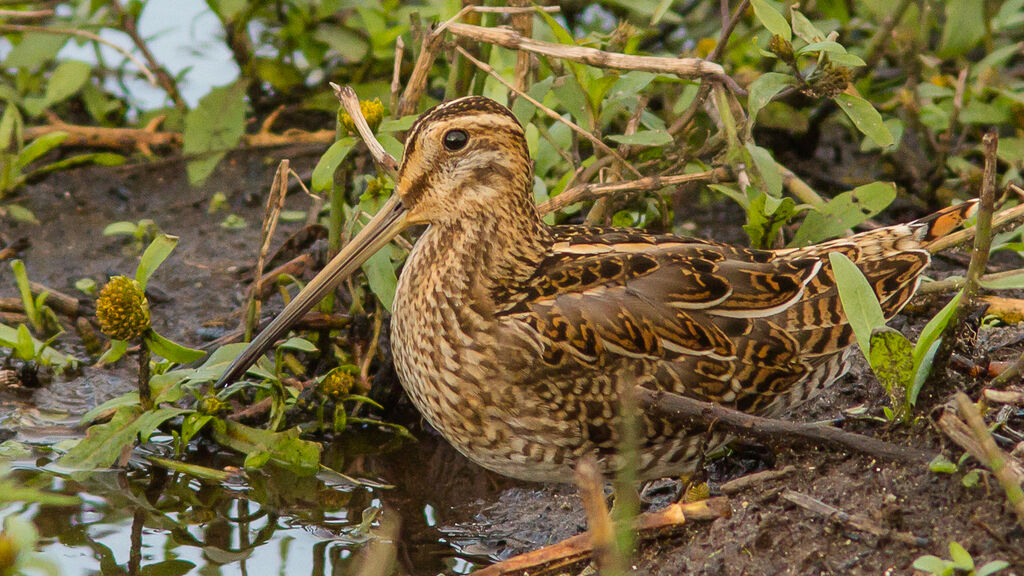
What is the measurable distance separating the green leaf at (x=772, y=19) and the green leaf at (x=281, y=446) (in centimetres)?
187

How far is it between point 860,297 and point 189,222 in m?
3.06

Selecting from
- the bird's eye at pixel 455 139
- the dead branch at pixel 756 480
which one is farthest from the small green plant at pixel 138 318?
the dead branch at pixel 756 480

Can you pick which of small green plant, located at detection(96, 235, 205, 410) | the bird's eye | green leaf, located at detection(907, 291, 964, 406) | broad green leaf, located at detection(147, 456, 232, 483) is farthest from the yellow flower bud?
green leaf, located at detection(907, 291, 964, 406)

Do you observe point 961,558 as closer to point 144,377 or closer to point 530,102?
point 530,102

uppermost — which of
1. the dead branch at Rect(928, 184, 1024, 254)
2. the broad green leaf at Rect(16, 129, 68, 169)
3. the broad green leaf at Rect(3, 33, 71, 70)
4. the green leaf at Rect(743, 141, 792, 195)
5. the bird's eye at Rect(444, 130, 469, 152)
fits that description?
the broad green leaf at Rect(3, 33, 71, 70)

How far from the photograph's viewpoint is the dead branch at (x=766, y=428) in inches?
116

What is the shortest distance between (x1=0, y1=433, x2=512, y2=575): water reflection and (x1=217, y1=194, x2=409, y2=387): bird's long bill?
15.1 inches

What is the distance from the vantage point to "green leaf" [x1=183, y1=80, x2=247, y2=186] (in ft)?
17.0

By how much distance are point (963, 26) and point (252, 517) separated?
345cm

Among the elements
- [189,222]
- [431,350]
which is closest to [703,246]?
[431,350]

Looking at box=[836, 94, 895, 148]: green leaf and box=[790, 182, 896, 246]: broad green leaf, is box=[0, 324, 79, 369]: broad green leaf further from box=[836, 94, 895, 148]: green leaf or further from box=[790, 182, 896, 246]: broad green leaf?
box=[836, 94, 895, 148]: green leaf

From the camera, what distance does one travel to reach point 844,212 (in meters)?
4.07

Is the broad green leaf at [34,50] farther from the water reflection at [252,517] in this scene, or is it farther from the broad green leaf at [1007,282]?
the broad green leaf at [1007,282]

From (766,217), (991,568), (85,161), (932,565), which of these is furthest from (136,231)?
(991,568)
